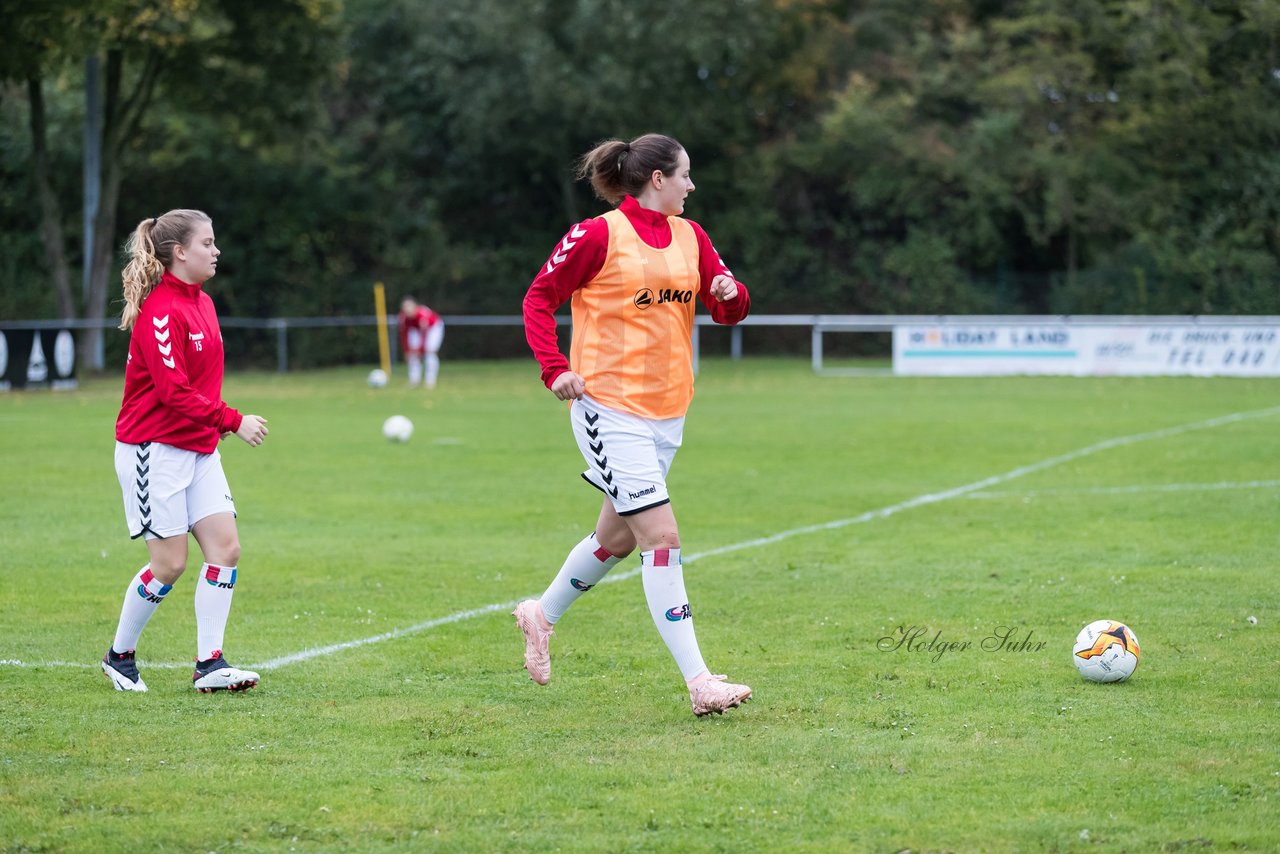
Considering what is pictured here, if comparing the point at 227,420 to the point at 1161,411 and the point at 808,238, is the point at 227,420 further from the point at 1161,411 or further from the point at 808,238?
the point at 808,238

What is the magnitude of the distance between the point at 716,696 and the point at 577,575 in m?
0.96

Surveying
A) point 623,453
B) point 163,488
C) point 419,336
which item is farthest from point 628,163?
point 419,336

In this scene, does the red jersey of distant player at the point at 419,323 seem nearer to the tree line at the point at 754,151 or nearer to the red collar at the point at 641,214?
the tree line at the point at 754,151

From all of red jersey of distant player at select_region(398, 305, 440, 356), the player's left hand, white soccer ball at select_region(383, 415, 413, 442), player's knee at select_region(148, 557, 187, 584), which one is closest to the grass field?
player's knee at select_region(148, 557, 187, 584)

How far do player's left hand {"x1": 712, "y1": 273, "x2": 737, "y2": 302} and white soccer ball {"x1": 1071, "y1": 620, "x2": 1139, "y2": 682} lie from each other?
6.76 ft

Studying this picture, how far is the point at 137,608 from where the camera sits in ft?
20.6

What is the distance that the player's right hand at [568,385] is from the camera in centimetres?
579

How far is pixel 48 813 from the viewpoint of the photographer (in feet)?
15.0

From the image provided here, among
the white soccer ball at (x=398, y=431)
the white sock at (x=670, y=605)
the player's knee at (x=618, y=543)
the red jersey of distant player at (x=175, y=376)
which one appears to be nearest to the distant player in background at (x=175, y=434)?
the red jersey of distant player at (x=175, y=376)

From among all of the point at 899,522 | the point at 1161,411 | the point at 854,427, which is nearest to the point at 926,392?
the point at 1161,411

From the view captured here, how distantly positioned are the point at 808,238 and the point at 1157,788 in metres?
38.8

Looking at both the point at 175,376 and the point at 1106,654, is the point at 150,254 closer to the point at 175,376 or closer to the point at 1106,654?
the point at 175,376

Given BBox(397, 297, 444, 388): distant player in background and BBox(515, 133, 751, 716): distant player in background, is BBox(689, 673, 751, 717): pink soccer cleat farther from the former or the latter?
BBox(397, 297, 444, 388): distant player in background

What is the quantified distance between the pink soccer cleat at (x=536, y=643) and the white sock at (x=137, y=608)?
1.49 meters
